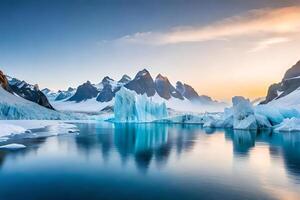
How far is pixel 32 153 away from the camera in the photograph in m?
19.1

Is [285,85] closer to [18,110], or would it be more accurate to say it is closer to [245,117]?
[245,117]

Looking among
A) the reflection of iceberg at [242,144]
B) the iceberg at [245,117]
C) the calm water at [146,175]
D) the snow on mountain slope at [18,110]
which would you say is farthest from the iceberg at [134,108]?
the calm water at [146,175]

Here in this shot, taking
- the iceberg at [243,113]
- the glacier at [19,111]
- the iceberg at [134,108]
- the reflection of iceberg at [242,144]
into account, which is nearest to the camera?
the reflection of iceberg at [242,144]

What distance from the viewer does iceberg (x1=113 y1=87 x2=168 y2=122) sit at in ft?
263

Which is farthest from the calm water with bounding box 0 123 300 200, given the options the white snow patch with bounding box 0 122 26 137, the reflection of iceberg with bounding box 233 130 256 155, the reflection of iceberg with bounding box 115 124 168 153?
the white snow patch with bounding box 0 122 26 137

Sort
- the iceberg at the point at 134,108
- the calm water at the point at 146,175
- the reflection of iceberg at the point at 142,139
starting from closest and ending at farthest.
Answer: the calm water at the point at 146,175
the reflection of iceberg at the point at 142,139
the iceberg at the point at 134,108

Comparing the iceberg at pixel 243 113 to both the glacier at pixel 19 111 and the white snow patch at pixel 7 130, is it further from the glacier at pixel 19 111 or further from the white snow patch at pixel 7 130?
the glacier at pixel 19 111

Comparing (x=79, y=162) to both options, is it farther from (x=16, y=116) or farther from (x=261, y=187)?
(x=16, y=116)

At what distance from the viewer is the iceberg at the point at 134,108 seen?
263 feet

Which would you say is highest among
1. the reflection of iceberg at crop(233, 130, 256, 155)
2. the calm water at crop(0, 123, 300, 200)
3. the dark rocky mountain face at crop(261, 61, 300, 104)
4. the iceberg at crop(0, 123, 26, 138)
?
the dark rocky mountain face at crop(261, 61, 300, 104)

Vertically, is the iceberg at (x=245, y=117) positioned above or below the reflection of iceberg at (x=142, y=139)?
above

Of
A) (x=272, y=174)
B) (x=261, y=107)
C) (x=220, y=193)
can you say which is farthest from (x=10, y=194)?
(x=261, y=107)

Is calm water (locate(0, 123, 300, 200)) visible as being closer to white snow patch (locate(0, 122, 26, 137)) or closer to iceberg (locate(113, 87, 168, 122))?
white snow patch (locate(0, 122, 26, 137))

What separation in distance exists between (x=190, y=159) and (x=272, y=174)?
204 inches
